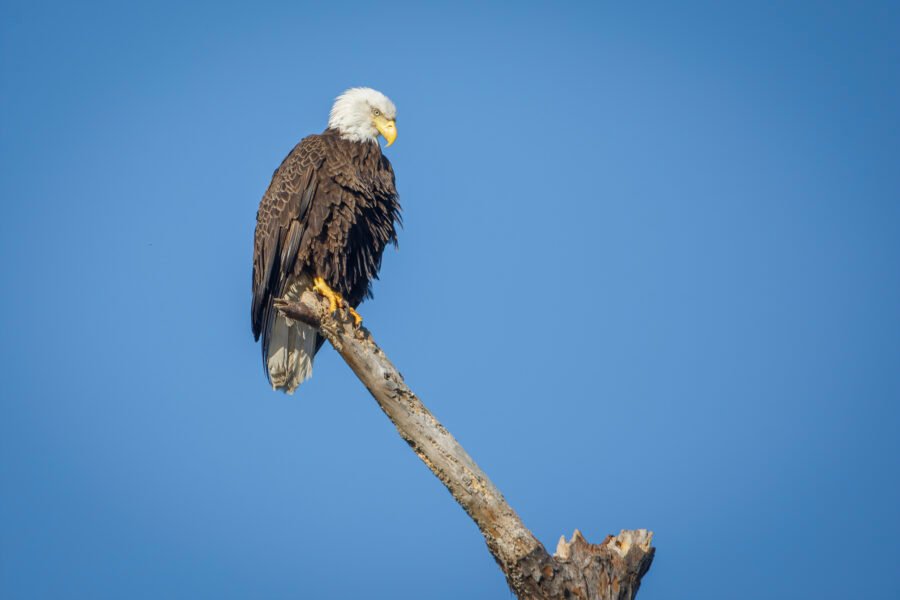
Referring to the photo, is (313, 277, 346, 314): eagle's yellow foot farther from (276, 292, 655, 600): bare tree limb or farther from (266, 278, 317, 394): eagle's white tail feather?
(276, 292, 655, 600): bare tree limb

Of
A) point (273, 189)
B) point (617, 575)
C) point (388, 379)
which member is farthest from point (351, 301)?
point (617, 575)

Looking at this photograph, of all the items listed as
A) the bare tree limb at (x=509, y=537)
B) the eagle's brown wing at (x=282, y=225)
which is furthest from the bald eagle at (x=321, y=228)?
the bare tree limb at (x=509, y=537)

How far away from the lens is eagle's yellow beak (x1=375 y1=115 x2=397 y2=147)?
646 cm

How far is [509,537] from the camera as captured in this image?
429 cm

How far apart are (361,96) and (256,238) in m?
1.23

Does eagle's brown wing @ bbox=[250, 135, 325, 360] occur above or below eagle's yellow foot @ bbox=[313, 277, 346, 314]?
above

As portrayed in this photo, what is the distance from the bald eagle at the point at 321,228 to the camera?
19.4 feet

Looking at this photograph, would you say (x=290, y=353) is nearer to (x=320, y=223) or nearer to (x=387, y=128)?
(x=320, y=223)

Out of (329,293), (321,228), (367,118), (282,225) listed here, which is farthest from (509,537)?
(367,118)

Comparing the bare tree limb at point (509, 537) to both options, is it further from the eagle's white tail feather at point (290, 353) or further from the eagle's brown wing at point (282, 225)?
the eagle's white tail feather at point (290, 353)

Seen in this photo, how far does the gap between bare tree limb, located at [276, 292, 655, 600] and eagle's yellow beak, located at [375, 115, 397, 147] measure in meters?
2.18

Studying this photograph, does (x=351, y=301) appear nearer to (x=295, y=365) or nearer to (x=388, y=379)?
(x=295, y=365)

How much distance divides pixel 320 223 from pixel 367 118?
101 centimetres

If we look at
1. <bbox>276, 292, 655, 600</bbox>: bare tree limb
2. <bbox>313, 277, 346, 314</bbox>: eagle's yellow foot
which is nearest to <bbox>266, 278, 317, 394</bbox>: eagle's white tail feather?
<bbox>313, 277, 346, 314</bbox>: eagle's yellow foot
